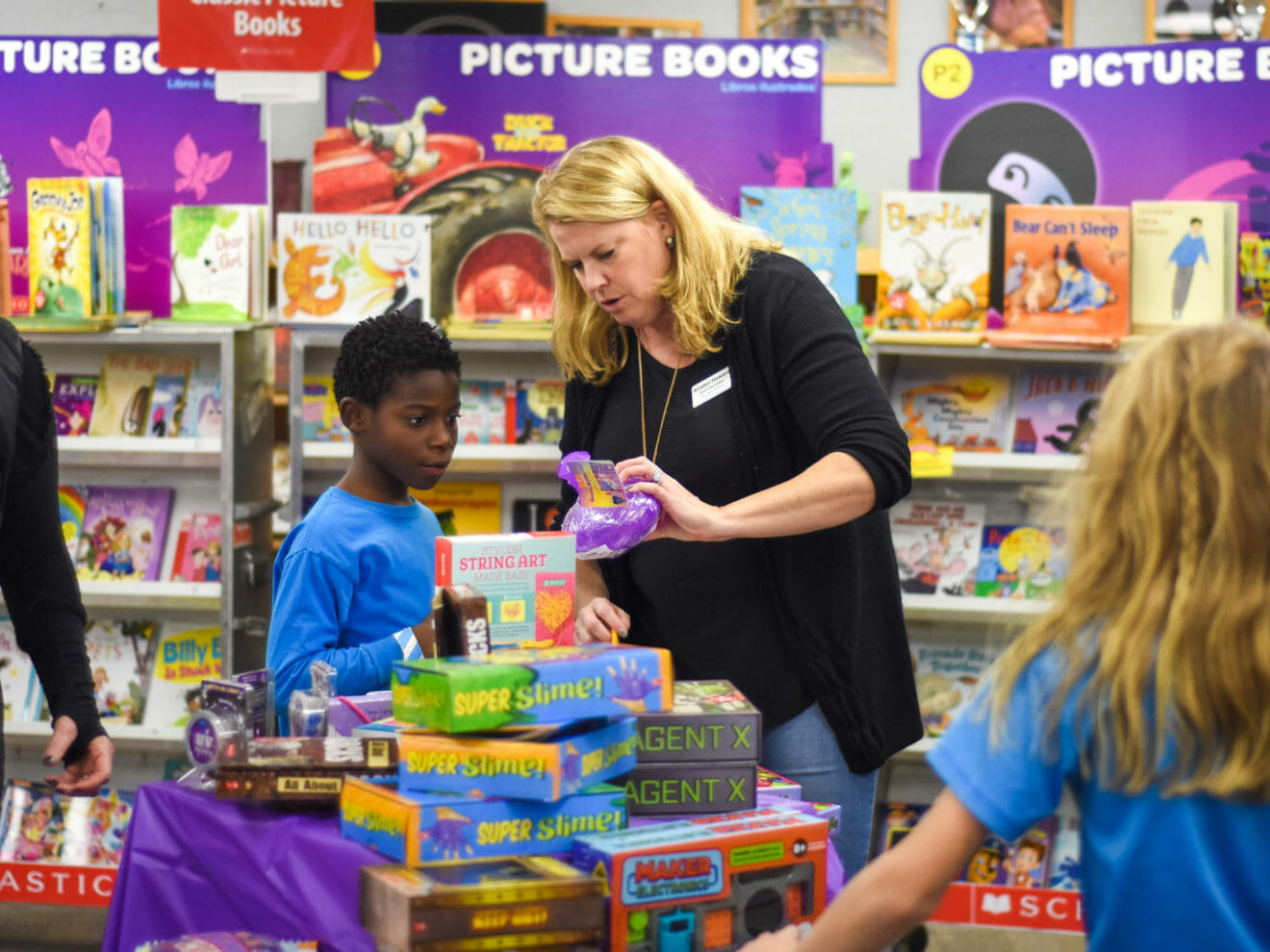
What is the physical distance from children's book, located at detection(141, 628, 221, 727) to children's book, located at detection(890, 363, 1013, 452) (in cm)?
225

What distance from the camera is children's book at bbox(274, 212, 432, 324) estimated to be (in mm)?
3764

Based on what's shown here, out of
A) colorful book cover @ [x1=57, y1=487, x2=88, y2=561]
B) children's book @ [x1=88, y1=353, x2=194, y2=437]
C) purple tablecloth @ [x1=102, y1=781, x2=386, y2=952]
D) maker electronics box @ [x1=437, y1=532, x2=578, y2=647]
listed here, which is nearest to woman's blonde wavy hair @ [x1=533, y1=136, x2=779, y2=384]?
maker electronics box @ [x1=437, y1=532, x2=578, y2=647]

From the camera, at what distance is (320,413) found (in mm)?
3914

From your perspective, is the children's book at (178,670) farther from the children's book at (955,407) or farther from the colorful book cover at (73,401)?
the children's book at (955,407)

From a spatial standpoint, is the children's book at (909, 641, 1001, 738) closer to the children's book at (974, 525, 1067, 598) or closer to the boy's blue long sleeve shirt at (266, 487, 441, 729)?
the children's book at (974, 525, 1067, 598)

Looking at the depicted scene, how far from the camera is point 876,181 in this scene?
15.2ft

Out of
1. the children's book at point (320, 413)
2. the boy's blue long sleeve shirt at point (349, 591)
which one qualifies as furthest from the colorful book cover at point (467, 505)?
the boy's blue long sleeve shirt at point (349, 591)

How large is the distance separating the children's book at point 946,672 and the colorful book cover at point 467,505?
1.36 metres

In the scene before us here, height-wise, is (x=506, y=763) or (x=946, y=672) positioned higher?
(x=506, y=763)

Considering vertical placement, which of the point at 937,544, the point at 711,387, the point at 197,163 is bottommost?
the point at 937,544

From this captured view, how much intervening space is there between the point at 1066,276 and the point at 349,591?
94.3 inches

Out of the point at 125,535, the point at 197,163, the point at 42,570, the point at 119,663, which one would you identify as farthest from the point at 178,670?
the point at 42,570

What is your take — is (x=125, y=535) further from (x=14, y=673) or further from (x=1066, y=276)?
(x=1066, y=276)

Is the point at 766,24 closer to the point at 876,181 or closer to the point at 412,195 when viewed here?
the point at 876,181
